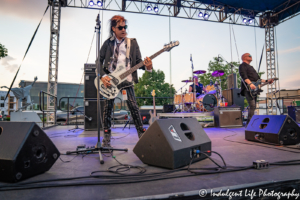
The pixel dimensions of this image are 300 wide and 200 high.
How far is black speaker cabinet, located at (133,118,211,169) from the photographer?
1.51m

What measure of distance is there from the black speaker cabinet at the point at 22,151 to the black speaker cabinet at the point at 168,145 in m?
0.80

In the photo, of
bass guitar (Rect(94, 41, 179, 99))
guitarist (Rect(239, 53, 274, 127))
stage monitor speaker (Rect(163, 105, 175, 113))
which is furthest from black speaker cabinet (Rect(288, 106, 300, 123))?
bass guitar (Rect(94, 41, 179, 99))

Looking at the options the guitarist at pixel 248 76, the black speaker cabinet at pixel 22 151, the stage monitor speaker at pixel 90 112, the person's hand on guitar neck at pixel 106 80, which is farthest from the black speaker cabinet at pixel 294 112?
the black speaker cabinet at pixel 22 151

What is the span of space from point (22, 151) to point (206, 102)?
676cm

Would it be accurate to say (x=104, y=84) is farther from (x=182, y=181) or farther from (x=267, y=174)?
(x=267, y=174)

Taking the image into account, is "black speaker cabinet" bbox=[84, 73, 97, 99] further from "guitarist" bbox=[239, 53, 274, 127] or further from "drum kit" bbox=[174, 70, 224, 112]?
"drum kit" bbox=[174, 70, 224, 112]

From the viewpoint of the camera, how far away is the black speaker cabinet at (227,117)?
5.66m

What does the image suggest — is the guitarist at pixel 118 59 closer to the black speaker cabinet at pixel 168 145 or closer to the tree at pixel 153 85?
the black speaker cabinet at pixel 168 145

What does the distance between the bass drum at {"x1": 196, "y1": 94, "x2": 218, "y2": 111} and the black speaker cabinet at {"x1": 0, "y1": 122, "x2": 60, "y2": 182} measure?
640cm

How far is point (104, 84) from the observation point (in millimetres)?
2375

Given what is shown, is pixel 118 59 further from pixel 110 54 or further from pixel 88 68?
pixel 88 68

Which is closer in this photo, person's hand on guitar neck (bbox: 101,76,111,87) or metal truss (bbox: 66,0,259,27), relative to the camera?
person's hand on guitar neck (bbox: 101,76,111,87)

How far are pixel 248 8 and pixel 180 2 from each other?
425 centimetres

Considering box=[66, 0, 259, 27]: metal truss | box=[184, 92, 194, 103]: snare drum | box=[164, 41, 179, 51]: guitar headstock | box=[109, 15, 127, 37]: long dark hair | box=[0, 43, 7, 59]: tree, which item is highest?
box=[66, 0, 259, 27]: metal truss
